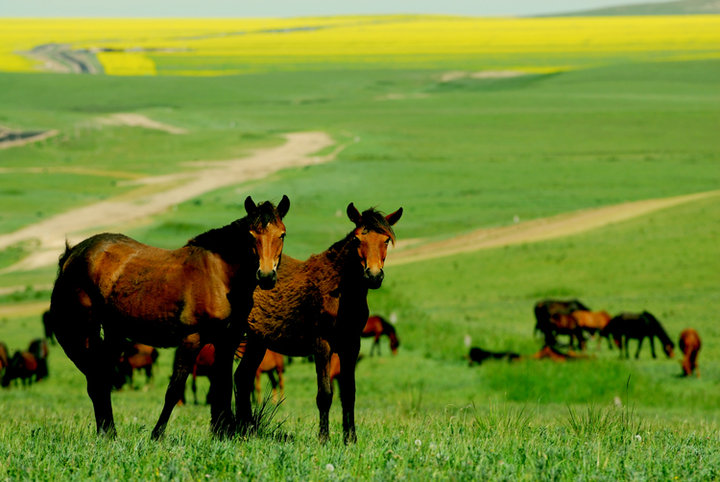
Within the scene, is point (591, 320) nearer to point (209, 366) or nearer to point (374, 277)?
point (209, 366)

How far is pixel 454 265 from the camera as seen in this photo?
43.6 m

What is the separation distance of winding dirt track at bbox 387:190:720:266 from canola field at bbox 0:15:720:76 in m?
Answer: 81.2

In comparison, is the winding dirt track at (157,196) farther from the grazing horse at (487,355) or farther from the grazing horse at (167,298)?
the grazing horse at (167,298)

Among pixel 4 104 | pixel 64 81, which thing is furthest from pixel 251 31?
pixel 4 104

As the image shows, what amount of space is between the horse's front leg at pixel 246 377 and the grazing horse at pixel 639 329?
17.9 m

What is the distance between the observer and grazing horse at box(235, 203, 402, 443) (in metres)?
9.68

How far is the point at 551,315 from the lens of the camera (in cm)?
2909

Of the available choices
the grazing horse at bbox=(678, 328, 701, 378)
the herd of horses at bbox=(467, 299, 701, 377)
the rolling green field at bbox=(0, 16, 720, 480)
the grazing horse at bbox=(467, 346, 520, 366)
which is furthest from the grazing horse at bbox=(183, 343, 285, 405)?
the grazing horse at bbox=(678, 328, 701, 378)

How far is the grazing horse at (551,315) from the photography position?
1121 inches

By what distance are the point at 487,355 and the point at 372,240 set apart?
16199 millimetres

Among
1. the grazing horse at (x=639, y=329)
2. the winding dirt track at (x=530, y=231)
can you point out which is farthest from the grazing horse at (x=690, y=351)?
the winding dirt track at (x=530, y=231)

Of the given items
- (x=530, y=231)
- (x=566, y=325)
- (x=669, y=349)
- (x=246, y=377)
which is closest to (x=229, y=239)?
(x=246, y=377)

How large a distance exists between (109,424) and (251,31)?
624 feet

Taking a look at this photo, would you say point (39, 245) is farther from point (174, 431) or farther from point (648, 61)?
point (648, 61)
